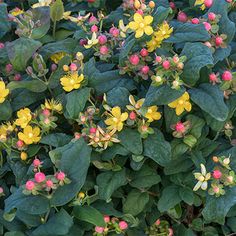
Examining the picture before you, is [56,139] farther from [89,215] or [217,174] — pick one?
[217,174]

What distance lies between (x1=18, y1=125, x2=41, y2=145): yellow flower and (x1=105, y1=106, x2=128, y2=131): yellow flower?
0.22 metres

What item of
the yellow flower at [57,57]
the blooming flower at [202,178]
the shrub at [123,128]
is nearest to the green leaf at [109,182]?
the shrub at [123,128]

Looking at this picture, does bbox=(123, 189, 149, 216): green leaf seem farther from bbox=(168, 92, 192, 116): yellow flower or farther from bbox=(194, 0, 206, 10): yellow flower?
bbox=(194, 0, 206, 10): yellow flower

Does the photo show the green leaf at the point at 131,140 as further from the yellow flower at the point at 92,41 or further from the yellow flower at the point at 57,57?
the yellow flower at the point at 57,57

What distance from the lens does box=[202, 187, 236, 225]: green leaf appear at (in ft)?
4.69

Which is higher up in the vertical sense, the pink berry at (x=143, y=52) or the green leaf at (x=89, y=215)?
the pink berry at (x=143, y=52)

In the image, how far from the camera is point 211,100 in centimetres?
144

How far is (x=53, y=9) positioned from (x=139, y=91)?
0.44 meters

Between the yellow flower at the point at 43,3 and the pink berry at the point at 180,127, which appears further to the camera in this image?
the yellow flower at the point at 43,3

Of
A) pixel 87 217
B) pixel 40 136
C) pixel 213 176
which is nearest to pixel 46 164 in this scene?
pixel 40 136

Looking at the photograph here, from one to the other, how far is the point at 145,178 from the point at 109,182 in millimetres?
107

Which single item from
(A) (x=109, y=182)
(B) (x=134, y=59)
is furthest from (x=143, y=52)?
(A) (x=109, y=182)

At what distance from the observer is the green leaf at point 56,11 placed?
5.90 ft

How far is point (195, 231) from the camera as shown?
1701 mm
